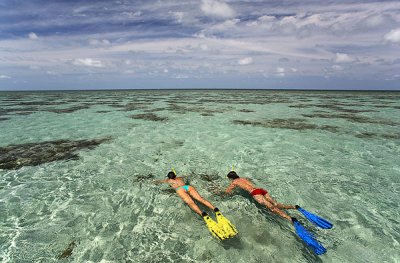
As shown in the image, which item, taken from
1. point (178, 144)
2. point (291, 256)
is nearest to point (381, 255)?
point (291, 256)

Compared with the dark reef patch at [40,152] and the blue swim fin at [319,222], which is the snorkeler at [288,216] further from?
the dark reef patch at [40,152]

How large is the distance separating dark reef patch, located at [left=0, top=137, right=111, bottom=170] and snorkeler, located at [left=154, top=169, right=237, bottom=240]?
8.03 metres

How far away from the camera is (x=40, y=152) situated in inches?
662

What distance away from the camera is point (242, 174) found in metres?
13.4

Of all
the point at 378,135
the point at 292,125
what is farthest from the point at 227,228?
the point at 292,125

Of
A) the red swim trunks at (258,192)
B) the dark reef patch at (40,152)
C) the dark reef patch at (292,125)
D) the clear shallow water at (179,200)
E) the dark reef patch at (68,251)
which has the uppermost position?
the dark reef patch at (292,125)

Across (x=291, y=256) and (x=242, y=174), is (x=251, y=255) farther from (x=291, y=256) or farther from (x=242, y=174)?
(x=242, y=174)

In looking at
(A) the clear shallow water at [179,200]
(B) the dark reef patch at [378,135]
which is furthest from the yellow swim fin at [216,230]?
(B) the dark reef patch at [378,135]

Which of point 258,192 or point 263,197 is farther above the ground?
point 258,192

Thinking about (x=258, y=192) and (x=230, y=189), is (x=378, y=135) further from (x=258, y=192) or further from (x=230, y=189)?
(x=230, y=189)

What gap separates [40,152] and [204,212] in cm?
1347

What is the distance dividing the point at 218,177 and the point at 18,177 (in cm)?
1013

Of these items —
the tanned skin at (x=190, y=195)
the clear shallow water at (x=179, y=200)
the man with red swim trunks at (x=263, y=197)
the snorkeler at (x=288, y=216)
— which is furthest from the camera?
the tanned skin at (x=190, y=195)

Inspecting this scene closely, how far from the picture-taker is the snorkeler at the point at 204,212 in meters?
7.75
